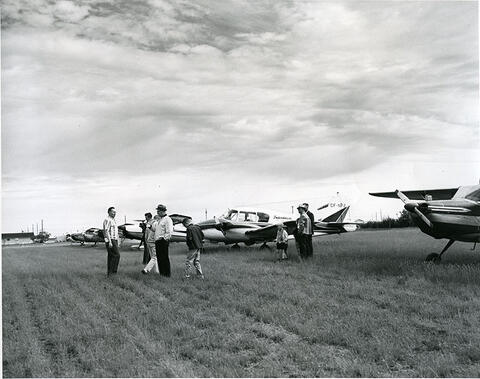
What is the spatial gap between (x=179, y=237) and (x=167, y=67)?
16239mm

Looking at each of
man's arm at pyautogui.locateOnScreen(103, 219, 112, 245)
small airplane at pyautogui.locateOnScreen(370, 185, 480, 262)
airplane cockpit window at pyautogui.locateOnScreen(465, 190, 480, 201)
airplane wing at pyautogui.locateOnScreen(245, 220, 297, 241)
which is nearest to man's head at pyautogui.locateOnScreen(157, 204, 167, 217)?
man's arm at pyautogui.locateOnScreen(103, 219, 112, 245)

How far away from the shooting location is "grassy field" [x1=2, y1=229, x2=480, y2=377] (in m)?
4.25

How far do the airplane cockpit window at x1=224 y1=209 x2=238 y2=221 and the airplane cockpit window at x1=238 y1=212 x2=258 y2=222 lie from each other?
25 cm

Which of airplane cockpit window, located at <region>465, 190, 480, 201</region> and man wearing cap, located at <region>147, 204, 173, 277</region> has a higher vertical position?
airplane cockpit window, located at <region>465, 190, 480, 201</region>

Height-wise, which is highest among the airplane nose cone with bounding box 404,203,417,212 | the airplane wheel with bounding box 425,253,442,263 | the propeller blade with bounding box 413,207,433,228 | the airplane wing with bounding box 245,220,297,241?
the airplane nose cone with bounding box 404,203,417,212

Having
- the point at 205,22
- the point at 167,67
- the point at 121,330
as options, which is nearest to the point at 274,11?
the point at 205,22

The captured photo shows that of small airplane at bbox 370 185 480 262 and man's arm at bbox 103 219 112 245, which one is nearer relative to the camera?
small airplane at bbox 370 185 480 262

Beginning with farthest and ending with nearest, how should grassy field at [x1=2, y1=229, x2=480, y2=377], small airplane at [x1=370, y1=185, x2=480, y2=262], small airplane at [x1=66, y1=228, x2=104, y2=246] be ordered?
small airplane at [x1=66, y1=228, x2=104, y2=246]
small airplane at [x1=370, y1=185, x2=480, y2=262]
grassy field at [x1=2, y1=229, x2=480, y2=377]

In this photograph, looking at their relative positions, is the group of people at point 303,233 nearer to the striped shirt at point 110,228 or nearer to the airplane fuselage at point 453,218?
the airplane fuselage at point 453,218

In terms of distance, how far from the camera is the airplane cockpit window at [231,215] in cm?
2009

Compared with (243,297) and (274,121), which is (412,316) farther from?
(274,121)

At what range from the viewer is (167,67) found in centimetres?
806

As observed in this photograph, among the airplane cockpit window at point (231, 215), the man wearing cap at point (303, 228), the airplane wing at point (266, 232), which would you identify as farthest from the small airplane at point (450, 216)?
the airplane cockpit window at point (231, 215)

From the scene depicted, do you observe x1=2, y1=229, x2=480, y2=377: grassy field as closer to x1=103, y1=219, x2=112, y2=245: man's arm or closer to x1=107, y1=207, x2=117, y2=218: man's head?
x1=103, y1=219, x2=112, y2=245: man's arm
